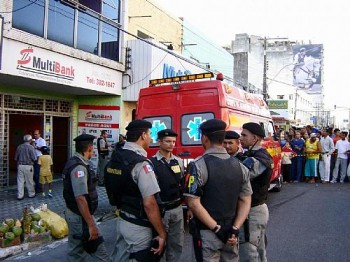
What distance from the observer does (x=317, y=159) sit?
540 inches

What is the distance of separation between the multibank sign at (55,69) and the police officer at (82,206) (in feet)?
19.4

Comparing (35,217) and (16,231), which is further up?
(35,217)

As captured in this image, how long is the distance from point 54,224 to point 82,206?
3.09 meters

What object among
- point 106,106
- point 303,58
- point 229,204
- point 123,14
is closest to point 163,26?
point 123,14

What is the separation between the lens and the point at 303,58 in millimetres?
69812

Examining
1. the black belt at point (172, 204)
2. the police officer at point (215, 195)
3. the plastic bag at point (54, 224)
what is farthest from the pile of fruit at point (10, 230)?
the police officer at point (215, 195)

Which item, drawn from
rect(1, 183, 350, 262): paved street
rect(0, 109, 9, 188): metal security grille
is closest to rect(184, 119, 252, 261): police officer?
rect(1, 183, 350, 262): paved street

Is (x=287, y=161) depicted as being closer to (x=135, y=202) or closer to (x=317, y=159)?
(x=317, y=159)

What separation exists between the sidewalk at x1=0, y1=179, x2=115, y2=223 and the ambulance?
2.39 metres

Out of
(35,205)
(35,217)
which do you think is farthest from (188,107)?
(35,205)

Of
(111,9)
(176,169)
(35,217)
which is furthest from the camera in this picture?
(111,9)

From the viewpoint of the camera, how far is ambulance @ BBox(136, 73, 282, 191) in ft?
24.1

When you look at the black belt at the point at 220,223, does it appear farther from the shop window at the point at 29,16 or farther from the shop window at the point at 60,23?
the shop window at the point at 60,23

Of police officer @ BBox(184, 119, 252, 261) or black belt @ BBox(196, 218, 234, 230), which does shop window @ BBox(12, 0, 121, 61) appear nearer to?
police officer @ BBox(184, 119, 252, 261)
